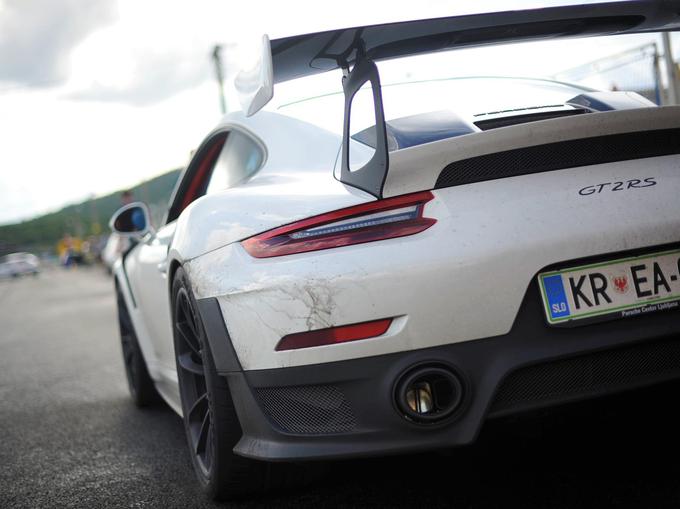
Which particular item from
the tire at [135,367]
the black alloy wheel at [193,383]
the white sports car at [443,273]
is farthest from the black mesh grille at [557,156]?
the tire at [135,367]

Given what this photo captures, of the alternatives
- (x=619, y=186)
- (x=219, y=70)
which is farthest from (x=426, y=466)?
(x=219, y=70)

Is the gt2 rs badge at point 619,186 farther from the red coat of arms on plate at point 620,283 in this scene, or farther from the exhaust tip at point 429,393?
the exhaust tip at point 429,393

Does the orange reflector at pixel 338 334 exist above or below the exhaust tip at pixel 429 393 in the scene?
above

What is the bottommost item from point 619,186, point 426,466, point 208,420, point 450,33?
point 426,466

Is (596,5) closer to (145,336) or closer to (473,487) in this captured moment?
(473,487)

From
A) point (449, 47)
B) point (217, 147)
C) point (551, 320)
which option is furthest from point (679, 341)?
point (217, 147)

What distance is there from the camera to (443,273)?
198 cm

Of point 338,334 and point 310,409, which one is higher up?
point 338,334

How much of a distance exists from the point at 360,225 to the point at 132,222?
2.43 metres

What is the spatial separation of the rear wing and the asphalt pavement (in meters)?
0.89

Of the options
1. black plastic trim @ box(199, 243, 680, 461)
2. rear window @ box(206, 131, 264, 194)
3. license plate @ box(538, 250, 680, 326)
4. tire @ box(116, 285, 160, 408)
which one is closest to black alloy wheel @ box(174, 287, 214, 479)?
rear window @ box(206, 131, 264, 194)

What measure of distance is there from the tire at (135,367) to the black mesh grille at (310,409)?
240 cm

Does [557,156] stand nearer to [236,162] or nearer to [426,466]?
[426,466]

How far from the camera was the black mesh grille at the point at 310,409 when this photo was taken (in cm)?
207
